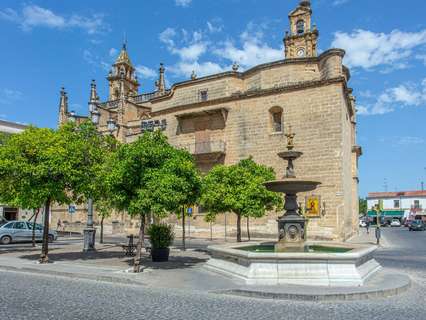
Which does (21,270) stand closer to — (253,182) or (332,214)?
(253,182)

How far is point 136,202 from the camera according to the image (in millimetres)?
11297

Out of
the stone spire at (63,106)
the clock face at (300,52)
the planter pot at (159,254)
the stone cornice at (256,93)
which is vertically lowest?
the planter pot at (159,254)

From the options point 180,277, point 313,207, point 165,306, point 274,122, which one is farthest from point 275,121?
point 165,306

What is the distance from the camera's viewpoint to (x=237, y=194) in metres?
16.6

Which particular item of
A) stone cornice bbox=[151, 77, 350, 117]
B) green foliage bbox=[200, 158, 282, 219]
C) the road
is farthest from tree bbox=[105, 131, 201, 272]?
stone cornice bbox=[151, 77, 350, 117]

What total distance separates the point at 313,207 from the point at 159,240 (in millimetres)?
14658

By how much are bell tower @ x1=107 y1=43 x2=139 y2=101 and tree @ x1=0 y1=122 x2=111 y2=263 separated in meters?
44.5

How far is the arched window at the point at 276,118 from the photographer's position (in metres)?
28.5

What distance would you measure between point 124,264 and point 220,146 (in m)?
17.9

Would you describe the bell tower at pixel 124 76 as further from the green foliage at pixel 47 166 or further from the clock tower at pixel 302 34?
the green foliage at pixel 47 166

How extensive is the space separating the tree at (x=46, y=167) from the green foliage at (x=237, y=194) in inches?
184

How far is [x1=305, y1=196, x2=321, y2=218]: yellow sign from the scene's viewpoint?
1015 inches

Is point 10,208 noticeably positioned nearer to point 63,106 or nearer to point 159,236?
point 63,106

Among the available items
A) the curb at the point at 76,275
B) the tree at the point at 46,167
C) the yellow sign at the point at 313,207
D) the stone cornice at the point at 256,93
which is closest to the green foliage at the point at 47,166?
the tree at the point at 46,167
